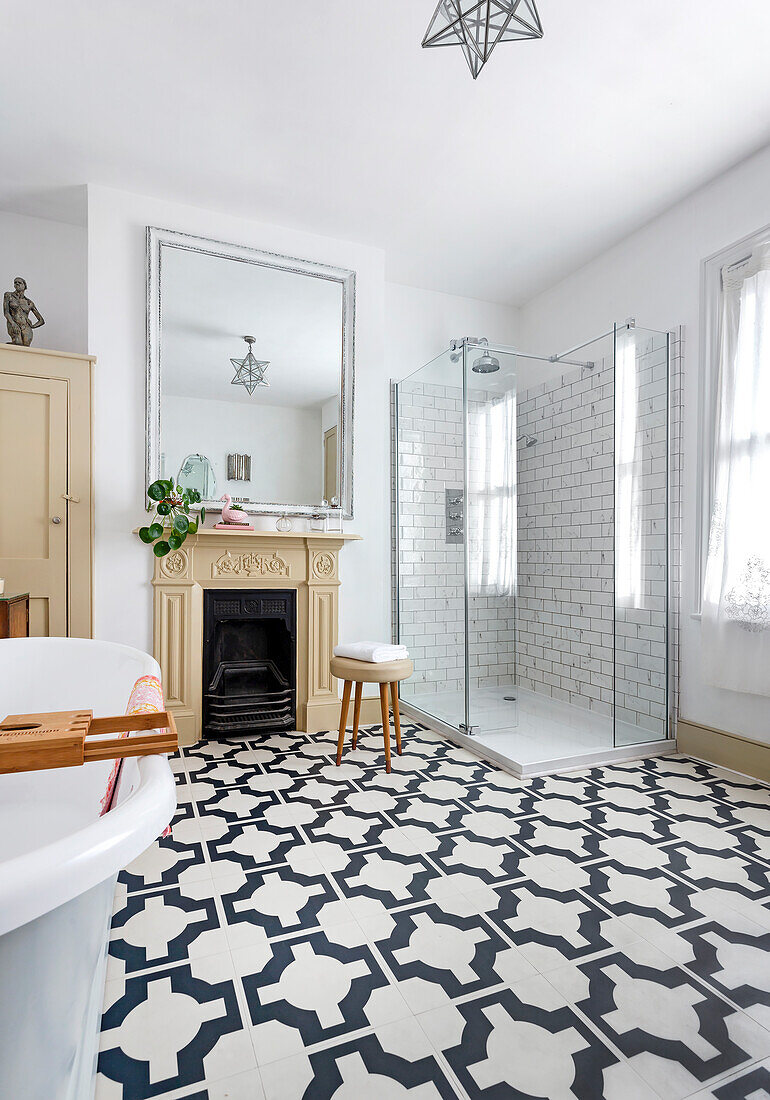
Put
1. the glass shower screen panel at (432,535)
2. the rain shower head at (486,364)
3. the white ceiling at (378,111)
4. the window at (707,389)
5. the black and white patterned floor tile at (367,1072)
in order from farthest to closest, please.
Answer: the glass shower screen panel at (432,535) < the rain shower head at (486,364) < the window at (707,389) < the white ceiling at (378,111) < the black and white patterned floor tile at (367,1072)

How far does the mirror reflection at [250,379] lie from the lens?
354 cm

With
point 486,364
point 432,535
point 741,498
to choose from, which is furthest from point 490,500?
point 741,498

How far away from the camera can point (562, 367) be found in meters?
4.32

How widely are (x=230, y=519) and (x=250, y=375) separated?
890 mm

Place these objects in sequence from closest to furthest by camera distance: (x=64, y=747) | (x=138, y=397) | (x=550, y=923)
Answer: (x=64, y=747), (x=550, y=923), (x=138, y=397)

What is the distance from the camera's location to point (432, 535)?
3.76 meters

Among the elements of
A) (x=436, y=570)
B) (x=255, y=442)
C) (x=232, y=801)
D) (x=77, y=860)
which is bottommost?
(x=232, y=801)

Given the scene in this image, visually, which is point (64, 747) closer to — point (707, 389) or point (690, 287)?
point (707, 389)

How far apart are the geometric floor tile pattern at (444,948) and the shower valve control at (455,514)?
1.37m

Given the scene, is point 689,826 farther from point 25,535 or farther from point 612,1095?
point 25,535

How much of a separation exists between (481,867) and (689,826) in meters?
0.92

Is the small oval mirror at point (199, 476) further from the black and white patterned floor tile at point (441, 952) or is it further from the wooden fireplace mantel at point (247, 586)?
the black and white patterned floor tile at point (441, 952)

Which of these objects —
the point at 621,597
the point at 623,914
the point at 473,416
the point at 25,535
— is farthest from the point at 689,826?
the point at 25,535

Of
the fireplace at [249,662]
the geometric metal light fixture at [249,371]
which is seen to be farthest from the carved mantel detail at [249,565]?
the geometric metal light fixture at [249,371]
